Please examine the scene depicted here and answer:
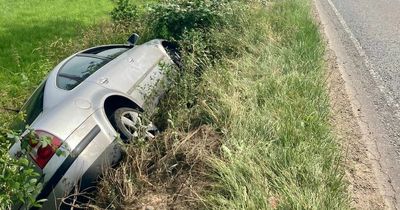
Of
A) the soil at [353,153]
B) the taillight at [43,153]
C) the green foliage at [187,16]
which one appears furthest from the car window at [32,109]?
the soil at [353,153]

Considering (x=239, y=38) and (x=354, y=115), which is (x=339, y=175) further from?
(x=239, y=38)

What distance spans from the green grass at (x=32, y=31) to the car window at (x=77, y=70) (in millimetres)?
388

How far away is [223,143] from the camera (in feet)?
12.0

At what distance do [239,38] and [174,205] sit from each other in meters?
3.44

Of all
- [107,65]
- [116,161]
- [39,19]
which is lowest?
[39,19]

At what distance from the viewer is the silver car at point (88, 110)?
340 centimetres

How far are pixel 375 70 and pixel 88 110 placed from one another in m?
4.62

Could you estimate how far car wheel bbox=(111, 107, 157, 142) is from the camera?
3.90m

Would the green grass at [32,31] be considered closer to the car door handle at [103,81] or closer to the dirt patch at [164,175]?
the car door handle at [103,81]

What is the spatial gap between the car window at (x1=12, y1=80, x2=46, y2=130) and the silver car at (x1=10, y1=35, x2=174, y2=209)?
0.5 inches

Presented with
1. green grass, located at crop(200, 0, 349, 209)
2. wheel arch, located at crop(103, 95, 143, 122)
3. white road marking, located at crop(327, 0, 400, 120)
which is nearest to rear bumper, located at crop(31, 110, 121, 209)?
wheel arch, located at crop(103, 95, 143, 122)

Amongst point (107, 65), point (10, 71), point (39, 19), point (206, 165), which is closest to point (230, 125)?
point (206, 165)

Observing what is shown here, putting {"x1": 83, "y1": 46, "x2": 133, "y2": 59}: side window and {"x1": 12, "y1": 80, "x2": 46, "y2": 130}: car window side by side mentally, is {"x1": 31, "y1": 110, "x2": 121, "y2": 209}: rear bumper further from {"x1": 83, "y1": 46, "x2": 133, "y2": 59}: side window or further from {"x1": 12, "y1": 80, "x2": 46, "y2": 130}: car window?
{"x1": 83, "y1": 46, "x2": 133, "y2": 59}: side window

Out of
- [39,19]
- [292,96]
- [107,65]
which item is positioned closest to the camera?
[292,96]
